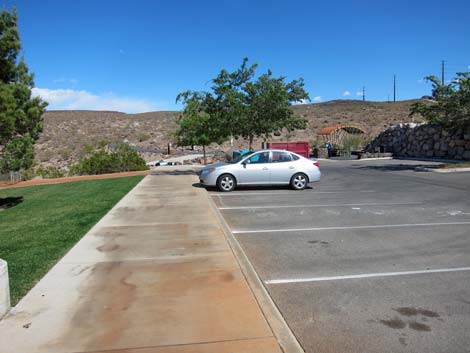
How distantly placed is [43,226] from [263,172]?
7.79 metres

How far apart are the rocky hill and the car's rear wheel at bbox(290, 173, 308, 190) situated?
30.3 m

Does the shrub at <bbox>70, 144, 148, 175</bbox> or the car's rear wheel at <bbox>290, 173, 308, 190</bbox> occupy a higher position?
the shrub at <bbox>70, 144, 148, 175</bbox>

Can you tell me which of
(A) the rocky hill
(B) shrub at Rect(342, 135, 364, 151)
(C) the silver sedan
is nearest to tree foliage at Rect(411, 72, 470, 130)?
(C) the silver sedan

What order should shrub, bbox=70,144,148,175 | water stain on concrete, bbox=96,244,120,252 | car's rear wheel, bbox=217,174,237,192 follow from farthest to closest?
shrub, bbox=70,144,148,175, car's rear wheel, bbox=217,174,237,192, water stain on concrete, bbox=96,244,120,252

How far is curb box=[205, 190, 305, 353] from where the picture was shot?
3.96 m

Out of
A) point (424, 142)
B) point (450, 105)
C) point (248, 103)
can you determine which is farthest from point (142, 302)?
point (424, 142)

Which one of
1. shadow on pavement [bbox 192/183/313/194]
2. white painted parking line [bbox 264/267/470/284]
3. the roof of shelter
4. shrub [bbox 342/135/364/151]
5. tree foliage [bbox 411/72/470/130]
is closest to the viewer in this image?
white painted parking line [bbox 264/267/470/284]

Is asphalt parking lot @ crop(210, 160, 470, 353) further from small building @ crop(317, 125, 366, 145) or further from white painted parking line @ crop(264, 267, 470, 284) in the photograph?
small building @ crop(317, 125, 366, 145)

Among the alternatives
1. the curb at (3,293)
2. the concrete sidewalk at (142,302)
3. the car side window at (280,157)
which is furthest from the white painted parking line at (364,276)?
the car side window at (280,157)

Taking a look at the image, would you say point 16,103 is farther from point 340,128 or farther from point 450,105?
point 340,128

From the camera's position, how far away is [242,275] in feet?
19.0

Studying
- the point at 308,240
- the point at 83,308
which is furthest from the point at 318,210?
the point at 83,308

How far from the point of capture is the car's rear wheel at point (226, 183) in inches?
597

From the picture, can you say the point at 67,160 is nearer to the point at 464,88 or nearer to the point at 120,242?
the point at 464,88
